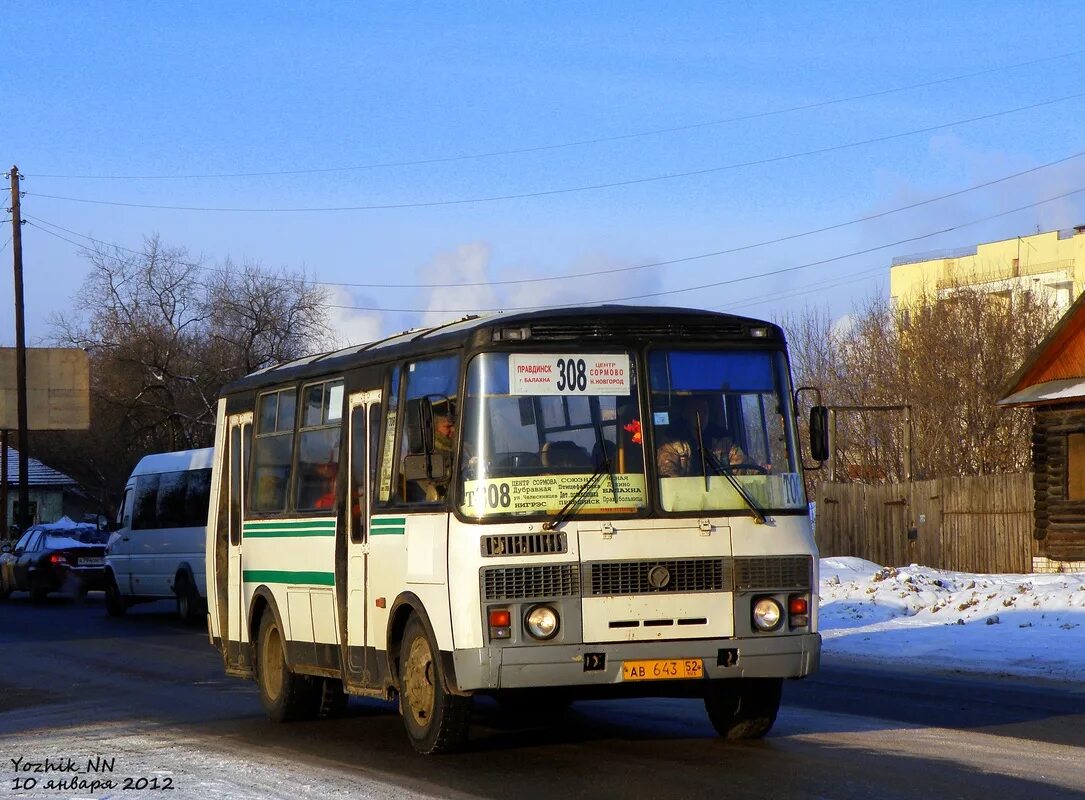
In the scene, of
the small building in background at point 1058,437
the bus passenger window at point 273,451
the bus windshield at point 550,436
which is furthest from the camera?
the small building in background at point 1058,437

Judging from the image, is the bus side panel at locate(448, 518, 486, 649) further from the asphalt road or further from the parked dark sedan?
the parked dark sedan

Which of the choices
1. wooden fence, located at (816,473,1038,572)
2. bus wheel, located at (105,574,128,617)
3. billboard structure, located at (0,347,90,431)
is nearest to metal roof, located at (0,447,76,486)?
billboard structure, located at (0,347,90,431)

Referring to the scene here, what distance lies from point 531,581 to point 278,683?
166 inches

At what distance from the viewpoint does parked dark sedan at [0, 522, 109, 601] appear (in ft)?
121

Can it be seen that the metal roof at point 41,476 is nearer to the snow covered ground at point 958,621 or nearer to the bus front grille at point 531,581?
the snow covered ground at point 958,621

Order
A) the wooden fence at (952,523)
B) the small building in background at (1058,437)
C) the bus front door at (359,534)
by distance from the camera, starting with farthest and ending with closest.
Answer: the wooden fence at (952,523) → the small building in background at (1058,437) → the bus front door at (359,534)

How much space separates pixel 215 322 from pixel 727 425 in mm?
59653

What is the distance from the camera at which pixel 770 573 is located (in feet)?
33.9

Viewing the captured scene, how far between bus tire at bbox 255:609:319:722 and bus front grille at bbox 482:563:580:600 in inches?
149

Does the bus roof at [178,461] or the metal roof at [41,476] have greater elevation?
the metal roof at [41,476]

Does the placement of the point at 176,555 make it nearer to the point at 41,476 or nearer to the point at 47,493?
the point at 41,476

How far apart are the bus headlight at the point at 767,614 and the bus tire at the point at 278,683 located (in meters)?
4.43

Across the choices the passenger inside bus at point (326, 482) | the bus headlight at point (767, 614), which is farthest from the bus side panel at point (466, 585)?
the passenger inside bus at point (326, 482)

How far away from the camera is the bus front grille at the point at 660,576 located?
1003 centimetres
